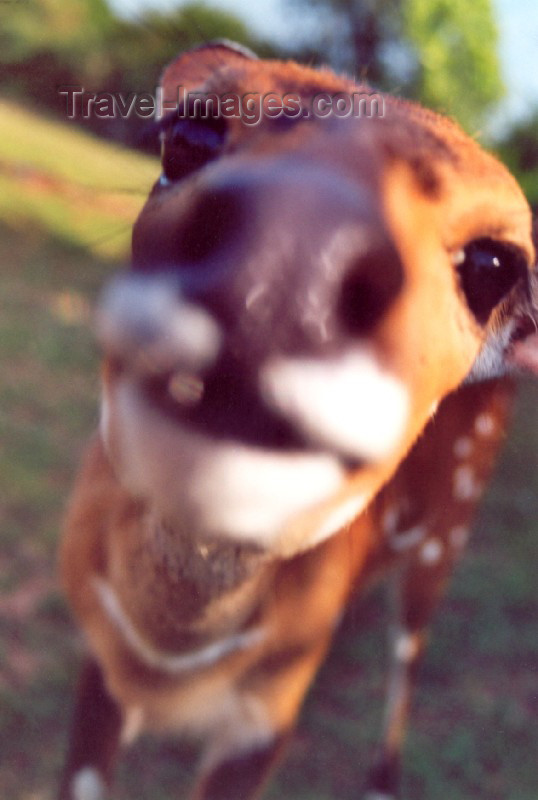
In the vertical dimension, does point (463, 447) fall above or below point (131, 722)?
above

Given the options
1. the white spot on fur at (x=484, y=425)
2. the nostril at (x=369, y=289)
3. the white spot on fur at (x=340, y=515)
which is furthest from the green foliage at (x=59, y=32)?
the nostril at (x=369, y=289)

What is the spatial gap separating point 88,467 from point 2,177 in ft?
25.1

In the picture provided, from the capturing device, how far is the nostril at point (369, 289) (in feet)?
2.64

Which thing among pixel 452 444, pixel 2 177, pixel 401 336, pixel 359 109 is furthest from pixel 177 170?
pixel 2 177

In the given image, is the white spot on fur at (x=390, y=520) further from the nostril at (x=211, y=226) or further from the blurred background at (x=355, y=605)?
the nostril at (x=211, y=226)

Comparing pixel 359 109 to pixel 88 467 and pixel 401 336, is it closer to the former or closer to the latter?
pixel 401 336

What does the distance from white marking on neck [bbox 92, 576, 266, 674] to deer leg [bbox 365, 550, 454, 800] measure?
1523mm

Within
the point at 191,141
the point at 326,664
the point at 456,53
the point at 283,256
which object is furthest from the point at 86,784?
the point at 456,53

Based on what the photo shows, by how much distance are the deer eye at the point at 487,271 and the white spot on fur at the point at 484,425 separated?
81.4 inches

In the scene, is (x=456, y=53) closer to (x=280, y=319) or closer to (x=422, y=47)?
(x=422, y=47)

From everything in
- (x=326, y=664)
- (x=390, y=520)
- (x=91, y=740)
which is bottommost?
(x=326, y=664)

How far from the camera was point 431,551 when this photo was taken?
3.42m

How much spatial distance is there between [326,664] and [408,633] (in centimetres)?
42

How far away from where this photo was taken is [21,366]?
15.8ft
